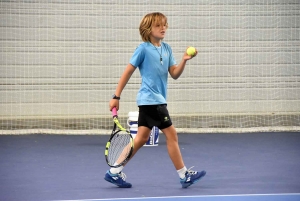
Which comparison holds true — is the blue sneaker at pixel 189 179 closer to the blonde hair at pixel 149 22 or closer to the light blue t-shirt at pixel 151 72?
the light blue t-shirt at pixel 151 72

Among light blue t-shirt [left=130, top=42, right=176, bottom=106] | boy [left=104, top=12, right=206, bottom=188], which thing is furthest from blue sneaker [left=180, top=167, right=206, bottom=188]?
light blue t-shirt [left=130, top=42, right=176, bottom=106]

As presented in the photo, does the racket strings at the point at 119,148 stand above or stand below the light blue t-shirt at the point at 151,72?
below

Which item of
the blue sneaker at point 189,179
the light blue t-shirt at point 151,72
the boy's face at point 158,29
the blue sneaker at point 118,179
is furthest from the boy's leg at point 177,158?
the boy's face at point 158,29

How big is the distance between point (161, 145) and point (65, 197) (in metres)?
4.41

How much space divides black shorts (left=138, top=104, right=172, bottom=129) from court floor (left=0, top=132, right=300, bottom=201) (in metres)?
0.60

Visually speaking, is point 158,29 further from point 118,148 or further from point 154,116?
point 118,148

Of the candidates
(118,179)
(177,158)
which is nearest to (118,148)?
(118,179)

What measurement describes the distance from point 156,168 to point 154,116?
63.3 inches

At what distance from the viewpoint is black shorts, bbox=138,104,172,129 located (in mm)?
6766

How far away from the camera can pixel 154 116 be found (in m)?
6.78

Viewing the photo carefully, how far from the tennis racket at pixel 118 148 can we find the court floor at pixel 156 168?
0.26 m

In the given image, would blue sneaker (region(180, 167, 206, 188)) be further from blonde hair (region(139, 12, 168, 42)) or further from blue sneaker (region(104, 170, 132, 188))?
blonde hair (region(139, 12, 168, 42))

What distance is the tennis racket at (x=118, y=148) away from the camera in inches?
261

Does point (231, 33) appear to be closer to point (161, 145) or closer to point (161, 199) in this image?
point (161, 145)
